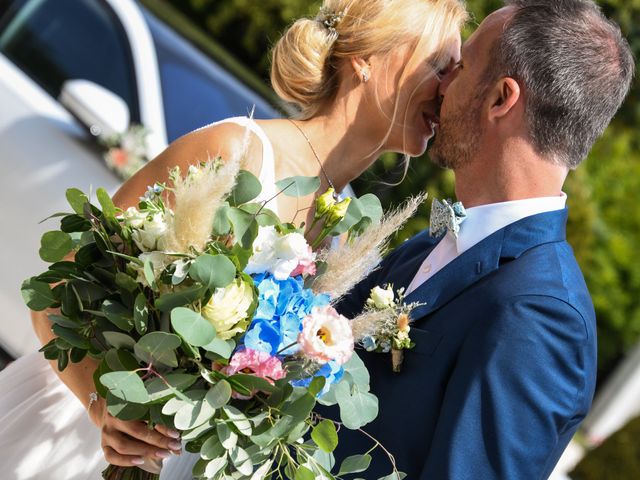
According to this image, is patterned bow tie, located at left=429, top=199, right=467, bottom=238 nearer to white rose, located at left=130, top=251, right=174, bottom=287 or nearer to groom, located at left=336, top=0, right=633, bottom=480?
groom, located at left=336, top=0, right=633, bottom=480

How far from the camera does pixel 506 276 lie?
229 cm

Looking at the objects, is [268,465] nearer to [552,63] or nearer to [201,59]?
[552,63]

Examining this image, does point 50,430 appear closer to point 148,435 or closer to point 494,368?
point 148,435

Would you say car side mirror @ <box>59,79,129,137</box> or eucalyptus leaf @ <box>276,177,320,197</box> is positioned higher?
car side mirror @ <box>59,79,129,137</box>

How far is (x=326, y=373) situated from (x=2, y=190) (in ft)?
8.76

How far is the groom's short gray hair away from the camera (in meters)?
2.49

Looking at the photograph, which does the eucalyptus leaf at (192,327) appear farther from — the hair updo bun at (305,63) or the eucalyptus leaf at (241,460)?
the hair updo bun at (305,63)

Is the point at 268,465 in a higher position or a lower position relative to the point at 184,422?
lower

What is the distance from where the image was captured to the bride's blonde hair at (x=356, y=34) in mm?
2781

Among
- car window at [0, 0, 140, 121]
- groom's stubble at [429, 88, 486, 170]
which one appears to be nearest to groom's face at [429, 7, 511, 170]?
Answer: groom's stubble at [429, 88, 486, 170]

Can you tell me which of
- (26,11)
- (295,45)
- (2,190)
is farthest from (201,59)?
(295,45)

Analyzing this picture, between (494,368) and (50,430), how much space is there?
54.7 inches

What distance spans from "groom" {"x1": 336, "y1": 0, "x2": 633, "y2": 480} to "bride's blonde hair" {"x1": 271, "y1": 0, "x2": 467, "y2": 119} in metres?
0.15

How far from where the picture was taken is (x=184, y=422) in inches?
75.4
